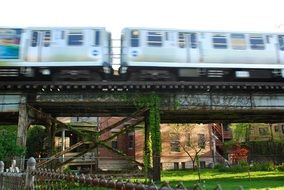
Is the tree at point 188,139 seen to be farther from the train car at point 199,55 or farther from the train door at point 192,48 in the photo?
the train door at point 192,48

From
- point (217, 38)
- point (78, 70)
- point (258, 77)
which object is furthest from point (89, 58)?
point (258, 77)

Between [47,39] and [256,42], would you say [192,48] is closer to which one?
[256,42]

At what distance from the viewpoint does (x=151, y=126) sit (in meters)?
22.9

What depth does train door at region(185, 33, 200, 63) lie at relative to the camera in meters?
23.2

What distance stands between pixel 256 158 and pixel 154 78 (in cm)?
2764

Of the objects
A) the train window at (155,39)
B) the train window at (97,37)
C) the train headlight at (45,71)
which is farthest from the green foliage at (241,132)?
the train headlight at (45,71)

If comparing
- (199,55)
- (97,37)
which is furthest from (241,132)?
(97,37)

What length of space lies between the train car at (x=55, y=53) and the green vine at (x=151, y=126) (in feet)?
9.75

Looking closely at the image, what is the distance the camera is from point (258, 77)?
80.9ft

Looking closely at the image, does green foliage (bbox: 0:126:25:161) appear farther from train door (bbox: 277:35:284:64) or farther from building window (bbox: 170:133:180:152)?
building window (bbox: 170:133:180:152)

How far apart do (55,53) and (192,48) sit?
8416 millimetres

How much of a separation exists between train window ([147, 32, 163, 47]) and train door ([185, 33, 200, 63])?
1724 millimetres

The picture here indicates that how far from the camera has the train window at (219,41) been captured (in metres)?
23.8

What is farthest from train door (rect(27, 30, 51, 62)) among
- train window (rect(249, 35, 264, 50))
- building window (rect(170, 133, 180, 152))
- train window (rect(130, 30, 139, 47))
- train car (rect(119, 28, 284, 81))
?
building window (rect(170, 133, 180, 152))
